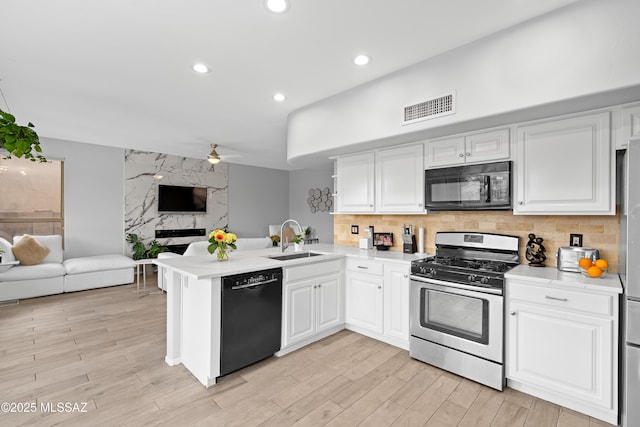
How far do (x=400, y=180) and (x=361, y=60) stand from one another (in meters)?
1.27

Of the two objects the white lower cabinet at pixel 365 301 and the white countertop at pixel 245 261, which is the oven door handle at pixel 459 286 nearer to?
the white countertop at pixel 245 261

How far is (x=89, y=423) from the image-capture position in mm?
1963

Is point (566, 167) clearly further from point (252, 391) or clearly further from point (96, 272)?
point (96, 272)

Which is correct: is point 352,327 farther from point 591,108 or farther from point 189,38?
point 189,38

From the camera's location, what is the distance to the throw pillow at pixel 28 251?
490 centimetres

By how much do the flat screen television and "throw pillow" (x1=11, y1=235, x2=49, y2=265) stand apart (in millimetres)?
2197

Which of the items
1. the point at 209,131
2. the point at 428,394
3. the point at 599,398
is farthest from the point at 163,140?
the point at 599,398

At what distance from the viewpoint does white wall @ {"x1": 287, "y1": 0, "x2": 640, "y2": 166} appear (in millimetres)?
1837

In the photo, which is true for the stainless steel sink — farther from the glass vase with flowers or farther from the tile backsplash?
the tile backsplash

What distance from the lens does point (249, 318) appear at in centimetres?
258

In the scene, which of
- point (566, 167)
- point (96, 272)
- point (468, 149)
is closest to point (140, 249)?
point (96, 272)

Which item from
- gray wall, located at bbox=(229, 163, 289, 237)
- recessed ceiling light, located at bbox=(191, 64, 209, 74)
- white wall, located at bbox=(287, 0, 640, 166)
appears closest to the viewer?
white wall, located at bbox=(287, 0, 640, 166)

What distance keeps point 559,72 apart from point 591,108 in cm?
42

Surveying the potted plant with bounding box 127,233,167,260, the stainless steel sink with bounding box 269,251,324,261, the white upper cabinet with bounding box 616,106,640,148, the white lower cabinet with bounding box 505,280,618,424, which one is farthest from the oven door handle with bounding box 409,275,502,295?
the potted plant with bounding box 127,233,167,260
